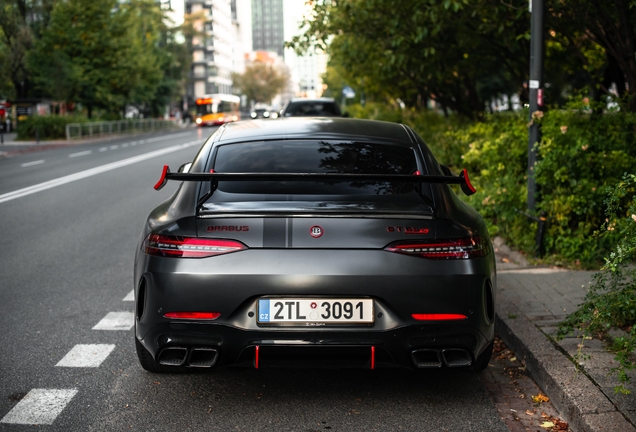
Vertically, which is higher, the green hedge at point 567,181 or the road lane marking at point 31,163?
the green hedge at point 567,181

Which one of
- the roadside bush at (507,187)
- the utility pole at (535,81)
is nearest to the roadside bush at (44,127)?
the roadside bush at (507,187)

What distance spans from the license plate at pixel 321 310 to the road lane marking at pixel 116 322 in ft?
7.32

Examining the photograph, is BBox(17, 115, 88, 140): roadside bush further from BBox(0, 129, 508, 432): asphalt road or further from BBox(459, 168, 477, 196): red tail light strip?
BBox(459, 168, 477, 196): red tail light strip

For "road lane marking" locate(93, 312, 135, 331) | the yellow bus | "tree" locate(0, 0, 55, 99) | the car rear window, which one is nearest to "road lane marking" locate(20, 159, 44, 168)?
"road lane marking" locate(93, 312, 135, 331)

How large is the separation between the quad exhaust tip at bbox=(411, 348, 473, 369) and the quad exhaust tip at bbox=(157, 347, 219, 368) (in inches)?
37.7

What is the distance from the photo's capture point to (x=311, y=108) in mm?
22328

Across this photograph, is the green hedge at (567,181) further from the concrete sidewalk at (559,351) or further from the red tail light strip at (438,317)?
the red tail light strip at (438,317)

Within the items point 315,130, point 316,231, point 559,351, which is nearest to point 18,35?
point 315,130

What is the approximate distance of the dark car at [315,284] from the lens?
3717 mm

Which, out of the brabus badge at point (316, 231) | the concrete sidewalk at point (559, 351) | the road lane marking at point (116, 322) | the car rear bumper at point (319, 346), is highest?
the brabus badge at point (316, 231)

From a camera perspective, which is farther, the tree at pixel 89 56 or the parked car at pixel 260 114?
the parked car at pixel 260 114

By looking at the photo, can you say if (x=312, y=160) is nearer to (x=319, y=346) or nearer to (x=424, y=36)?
(x=319, y=346)

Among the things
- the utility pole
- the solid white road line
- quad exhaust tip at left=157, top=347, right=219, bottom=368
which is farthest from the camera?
the utility pole

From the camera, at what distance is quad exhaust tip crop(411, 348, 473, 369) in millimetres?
3830
